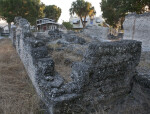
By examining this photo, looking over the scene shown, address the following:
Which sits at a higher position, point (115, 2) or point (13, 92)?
→ point (115, 2)

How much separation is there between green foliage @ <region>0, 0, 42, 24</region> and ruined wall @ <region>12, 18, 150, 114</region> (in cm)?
2837

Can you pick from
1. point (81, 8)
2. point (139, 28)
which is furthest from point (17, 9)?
point (139, 28)

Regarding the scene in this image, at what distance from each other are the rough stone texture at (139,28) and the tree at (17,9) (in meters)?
23.1

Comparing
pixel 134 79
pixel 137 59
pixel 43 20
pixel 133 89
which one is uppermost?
pixel 43 20

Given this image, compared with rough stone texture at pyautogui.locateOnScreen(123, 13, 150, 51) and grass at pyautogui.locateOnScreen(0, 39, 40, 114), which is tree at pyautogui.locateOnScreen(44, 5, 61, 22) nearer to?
rough stone texture at pyautogui.locateOnScreen(123, 13, 150, 51)

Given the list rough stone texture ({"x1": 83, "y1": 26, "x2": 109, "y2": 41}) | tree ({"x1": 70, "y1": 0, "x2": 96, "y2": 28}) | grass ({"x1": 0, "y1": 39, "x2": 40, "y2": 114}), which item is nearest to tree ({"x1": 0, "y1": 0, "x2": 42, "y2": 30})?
tree ({"x1": 70, "y1": 0, "x2": 96, "y2": 28})

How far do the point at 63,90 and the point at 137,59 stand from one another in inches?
78.2

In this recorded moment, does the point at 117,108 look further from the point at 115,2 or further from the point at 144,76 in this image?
the point at 115,2

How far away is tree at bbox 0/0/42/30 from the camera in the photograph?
2773cm

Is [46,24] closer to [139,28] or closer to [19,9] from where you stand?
[19,9]

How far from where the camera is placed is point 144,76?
3424 millimetres

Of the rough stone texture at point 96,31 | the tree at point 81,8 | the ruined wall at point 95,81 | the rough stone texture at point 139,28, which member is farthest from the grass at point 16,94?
the tree at point 81,8

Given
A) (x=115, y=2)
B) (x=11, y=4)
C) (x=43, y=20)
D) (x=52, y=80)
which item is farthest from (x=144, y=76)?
(x=43, y=20)

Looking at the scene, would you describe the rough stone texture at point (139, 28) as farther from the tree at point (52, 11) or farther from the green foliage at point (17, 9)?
the tree at point (52, 11)
